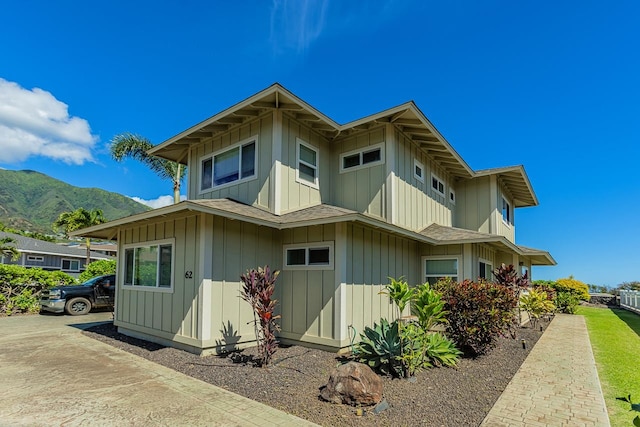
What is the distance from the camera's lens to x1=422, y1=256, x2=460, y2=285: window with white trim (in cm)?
1030

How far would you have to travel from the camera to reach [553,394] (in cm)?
547

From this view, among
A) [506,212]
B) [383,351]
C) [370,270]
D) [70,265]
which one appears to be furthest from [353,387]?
[70,265]

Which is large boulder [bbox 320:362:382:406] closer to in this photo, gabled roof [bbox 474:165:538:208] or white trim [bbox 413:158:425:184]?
white trim [bbox 413:158:425:184]

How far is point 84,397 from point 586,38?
1485cm

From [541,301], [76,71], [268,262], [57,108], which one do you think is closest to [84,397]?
[268,262]

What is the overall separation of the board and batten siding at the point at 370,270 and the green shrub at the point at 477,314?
172cm

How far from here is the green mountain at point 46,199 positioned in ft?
368

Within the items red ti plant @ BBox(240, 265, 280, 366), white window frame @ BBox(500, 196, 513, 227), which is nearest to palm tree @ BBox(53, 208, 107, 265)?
red ti plant @ BBox(240, 265, 280, 366)

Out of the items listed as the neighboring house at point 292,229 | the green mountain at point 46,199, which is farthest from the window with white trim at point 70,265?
the green mountain at point 46,199

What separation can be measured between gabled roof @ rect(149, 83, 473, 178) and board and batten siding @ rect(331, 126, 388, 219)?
293mm

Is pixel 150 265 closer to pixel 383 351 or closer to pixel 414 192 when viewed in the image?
pixel 383 351

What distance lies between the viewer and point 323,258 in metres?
8.17

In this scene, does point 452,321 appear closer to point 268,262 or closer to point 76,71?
point 268,262

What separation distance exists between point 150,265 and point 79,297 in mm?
7595
